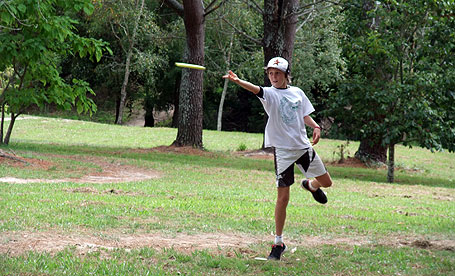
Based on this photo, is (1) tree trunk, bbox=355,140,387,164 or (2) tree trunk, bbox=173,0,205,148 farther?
(1) tree trunk, bbox=355,140,387,164

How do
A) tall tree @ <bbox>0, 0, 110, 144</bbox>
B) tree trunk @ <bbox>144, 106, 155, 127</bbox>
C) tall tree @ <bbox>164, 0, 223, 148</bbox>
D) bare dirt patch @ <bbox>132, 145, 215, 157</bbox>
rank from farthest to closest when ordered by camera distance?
1. tree trunk @ <bbox>144, 106, 155, 127</bbox>
2. tall tree @ <bbox>164, 0, 223, 148</bbox>
3. bare dirt patch @ <bbox>132, 145, 215, 157</bbox>
4. tall tree @ <bbox>0, 0, 110, 144</bbox>

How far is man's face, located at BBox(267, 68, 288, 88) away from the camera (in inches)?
249

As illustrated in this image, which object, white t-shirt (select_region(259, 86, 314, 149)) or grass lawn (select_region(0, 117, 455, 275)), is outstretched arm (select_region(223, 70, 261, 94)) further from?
grass lawn (select_region(0, 117, 455, 275))

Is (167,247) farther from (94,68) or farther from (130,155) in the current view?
(94,68)

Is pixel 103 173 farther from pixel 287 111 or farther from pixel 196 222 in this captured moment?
pixel 287 111

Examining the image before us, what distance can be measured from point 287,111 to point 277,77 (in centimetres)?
37

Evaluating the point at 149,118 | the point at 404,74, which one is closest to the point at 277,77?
the point at 404,74

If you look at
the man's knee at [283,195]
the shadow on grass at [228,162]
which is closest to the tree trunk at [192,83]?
the shadow on grass at [228,162]

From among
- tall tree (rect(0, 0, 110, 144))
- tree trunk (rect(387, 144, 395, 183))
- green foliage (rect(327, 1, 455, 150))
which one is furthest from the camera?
tree trunk (rect(387, 144, 395, 183))

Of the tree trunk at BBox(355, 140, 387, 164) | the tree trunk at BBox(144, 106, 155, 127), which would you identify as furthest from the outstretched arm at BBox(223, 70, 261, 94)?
the tree trunk at BBox(144, 106, 155, 127)

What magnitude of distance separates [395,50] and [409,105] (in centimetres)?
152

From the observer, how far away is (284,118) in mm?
6367

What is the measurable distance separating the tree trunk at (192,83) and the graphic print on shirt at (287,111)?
15.2 meters

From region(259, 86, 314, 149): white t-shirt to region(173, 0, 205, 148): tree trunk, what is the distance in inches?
596
